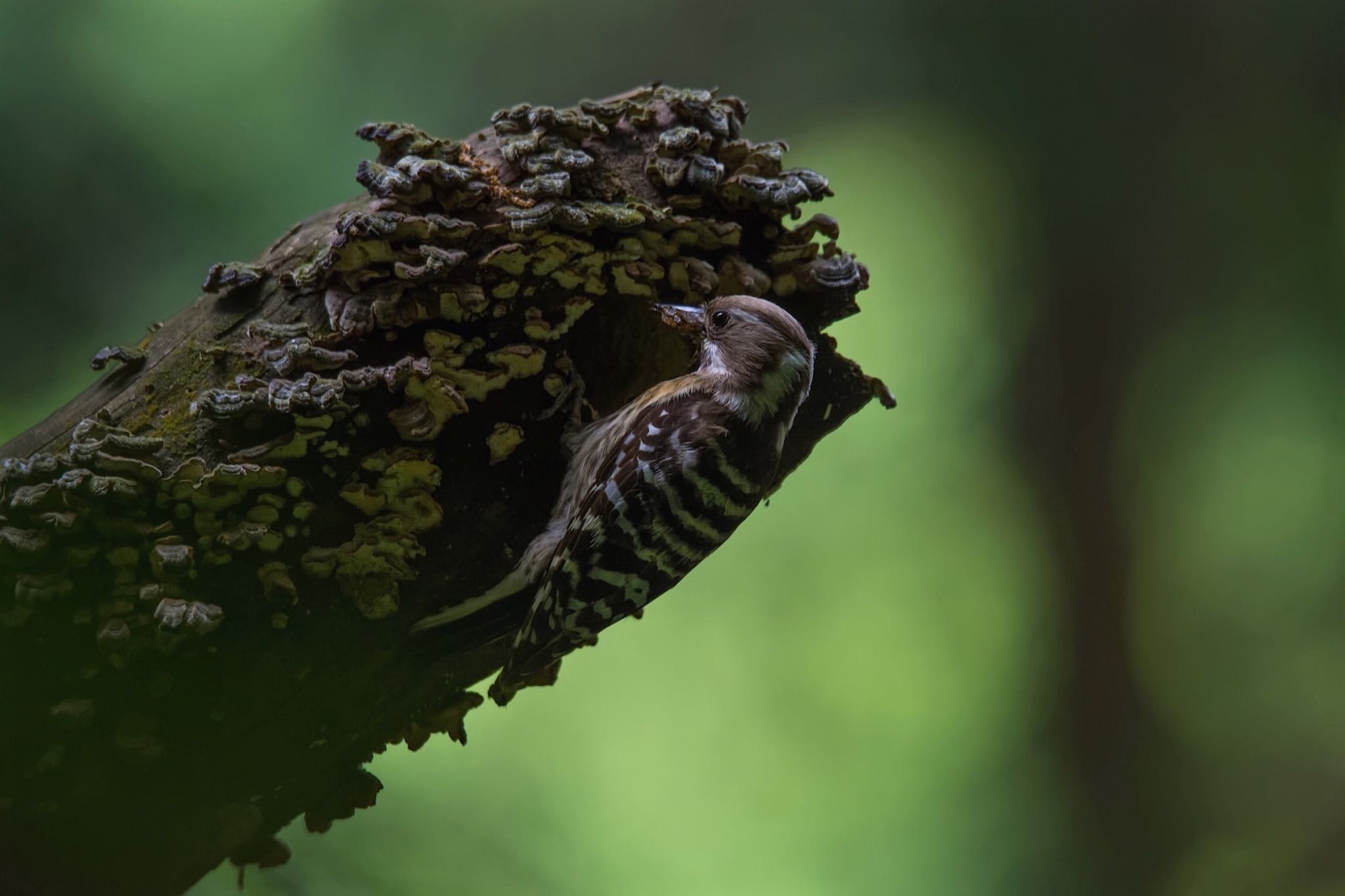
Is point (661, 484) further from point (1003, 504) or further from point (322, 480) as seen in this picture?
point (1003, 504)

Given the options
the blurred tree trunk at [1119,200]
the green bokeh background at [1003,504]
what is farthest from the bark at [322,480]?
the blurred tree trunk at [1119,200]

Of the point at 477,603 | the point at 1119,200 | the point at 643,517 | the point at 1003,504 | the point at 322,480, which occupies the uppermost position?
the point at 1119,200

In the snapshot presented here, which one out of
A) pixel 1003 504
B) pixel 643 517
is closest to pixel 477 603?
pixel 643 517

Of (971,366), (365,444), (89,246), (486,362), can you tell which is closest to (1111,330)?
(971,366)

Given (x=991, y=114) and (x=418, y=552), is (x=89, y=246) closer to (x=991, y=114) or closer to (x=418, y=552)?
(x=418, y=552)

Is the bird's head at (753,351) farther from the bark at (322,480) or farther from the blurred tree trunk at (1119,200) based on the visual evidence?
the blurred tree trunk at (1119,200)
